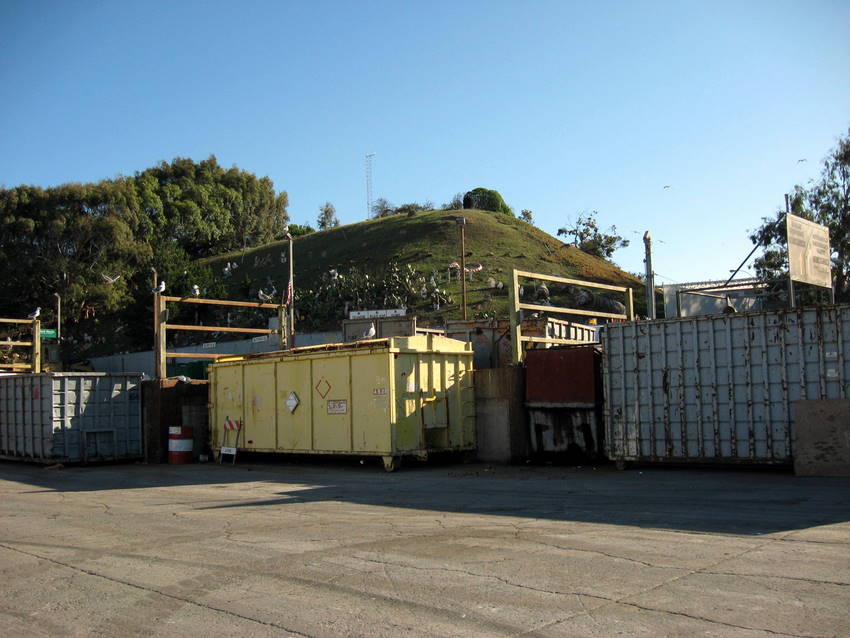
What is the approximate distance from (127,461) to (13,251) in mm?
46512

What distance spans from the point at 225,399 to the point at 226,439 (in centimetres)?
101

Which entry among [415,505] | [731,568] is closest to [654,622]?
[731,568]

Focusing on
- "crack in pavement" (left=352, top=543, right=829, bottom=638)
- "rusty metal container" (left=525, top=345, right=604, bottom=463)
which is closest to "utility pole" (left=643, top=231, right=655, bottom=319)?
"rusty metal container" (left=525, top=345, right=604, bottom=463)

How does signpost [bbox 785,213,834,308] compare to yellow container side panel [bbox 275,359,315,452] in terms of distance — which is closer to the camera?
yellow container side panel [bbox 275,359,315,452]

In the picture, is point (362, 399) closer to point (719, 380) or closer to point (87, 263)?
point (719, 380)

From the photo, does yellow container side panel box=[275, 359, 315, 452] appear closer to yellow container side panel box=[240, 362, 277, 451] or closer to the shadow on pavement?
yellow container side panel box=[240, 362, 277, 451]

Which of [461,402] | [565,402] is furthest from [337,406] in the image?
[565,402]

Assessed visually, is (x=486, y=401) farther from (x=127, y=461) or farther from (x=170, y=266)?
(x=170, y=266)

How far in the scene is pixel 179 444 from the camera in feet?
66.6

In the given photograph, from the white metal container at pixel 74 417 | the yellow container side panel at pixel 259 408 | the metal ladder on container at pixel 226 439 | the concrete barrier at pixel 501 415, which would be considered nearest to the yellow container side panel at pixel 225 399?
the metal ladder on container at pixel 226 439

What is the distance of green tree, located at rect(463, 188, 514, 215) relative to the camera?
89.8 meters

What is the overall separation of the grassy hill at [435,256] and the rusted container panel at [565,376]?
29.7 metres

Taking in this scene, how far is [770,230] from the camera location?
4681 centimetres

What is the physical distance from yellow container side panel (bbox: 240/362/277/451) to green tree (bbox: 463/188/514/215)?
234 feet
